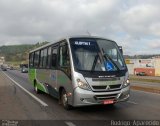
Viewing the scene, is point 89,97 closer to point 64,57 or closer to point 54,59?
point 64,57

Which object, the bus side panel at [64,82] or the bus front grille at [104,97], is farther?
the bus side panel at [64,82]

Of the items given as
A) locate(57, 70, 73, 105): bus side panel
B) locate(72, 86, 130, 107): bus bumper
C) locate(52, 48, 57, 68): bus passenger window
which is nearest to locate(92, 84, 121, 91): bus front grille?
locate(72, 86, 130, 107): bus bumper

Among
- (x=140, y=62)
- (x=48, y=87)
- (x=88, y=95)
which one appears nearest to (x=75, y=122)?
(x=88, y=95)

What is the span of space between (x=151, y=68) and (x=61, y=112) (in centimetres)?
6757

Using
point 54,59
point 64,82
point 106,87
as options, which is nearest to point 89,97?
point 106,87

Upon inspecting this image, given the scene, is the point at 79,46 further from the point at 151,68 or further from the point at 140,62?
the point at 140,62

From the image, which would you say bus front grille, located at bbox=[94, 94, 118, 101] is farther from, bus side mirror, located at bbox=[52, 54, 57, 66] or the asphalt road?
bus side mirror, located at bbox=[52, 54, 57, 66]

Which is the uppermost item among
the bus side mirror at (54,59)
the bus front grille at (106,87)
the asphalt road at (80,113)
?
the bus side mirror at (54,59)

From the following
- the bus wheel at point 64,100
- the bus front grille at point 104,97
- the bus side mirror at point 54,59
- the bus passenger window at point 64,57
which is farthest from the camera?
the bus side mirror at point 54,59

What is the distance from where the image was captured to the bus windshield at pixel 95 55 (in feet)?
35.7

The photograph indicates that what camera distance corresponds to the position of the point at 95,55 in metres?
11.1

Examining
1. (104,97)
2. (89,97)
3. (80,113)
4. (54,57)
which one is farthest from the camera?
(54,57)

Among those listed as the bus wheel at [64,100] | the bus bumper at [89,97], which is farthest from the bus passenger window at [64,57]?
the bus bumper at [89,97]

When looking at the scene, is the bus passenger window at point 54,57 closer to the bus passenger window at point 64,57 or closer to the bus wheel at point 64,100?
the bus passenger window at point 64,57
